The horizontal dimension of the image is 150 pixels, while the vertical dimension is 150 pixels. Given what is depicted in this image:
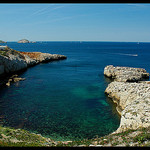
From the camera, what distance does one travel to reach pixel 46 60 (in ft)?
354

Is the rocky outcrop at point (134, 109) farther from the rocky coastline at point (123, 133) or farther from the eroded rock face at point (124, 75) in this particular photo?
the eroded rock face at point (124, 75)

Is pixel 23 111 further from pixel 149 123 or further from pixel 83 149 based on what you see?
pixel 83 149

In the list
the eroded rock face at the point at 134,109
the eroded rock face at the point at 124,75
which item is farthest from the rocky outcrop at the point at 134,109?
the eroded rock face at the point at 124,75

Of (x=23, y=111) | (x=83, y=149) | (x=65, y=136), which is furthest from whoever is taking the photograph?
(x=23, y=111)

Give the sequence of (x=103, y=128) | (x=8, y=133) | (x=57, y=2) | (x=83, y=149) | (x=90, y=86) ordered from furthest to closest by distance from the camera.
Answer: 1. (x=90, y=86)
2. (x=103, y=128)
3. (x=8, y=133)
4. (x=83, y=149)
5. (x=57, y=2)

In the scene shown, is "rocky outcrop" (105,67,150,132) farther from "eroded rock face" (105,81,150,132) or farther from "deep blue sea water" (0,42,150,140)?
"deep blue sea water" (0,42,150,140)

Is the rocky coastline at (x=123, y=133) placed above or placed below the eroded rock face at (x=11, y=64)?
below

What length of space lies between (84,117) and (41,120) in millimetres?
8370

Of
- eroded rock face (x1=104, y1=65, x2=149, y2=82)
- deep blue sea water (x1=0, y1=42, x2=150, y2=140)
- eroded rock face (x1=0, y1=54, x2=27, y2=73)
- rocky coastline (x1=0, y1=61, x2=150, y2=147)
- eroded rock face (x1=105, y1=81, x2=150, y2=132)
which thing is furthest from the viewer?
eroded rock face (x1=0, y1=54, x2=27, y2=73)

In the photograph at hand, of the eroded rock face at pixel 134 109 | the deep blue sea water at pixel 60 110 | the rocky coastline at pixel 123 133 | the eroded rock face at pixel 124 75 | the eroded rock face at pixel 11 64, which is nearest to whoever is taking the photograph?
the rocky coastline at pixel 123 133

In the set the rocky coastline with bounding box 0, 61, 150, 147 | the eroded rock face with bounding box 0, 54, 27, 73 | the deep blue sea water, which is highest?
the eroded rock face with bounding box 0, 54, 27, 73

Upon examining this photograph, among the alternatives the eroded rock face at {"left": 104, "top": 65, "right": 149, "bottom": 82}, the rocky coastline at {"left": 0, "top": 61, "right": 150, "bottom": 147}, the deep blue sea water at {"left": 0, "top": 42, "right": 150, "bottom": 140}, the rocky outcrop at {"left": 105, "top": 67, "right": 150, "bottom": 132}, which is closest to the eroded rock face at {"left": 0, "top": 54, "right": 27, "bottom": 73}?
the deep blue sea water at {"left": 0, "top": 42, "right": 150, "bottom": 140}

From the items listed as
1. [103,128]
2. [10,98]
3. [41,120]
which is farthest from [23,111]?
[103,128]

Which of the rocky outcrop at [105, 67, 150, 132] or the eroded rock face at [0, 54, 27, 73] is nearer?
the rocky outcrop at [105, 67, 150, 132]
